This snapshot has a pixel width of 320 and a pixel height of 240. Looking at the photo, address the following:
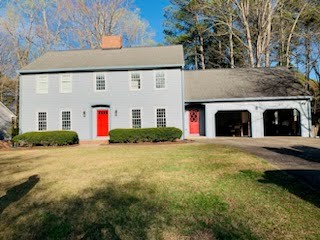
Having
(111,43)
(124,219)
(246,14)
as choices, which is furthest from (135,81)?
(246,14)

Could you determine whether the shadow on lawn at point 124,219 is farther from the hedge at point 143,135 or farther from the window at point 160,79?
the window at point 160,79

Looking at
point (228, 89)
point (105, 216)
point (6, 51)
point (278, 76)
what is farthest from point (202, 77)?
point (6, 51)

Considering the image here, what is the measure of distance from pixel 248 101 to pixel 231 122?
406cm

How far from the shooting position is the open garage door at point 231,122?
20906 millimetres

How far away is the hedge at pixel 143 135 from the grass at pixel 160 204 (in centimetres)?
754

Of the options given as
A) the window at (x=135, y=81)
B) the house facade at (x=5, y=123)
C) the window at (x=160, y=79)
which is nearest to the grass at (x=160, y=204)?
the window at (x=160, y=79)

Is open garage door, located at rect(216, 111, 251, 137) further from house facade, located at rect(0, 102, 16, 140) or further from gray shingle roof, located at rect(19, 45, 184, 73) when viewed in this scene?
house facade, located at rect(0, 102, 16, 140)

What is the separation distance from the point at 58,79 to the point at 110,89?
13.6ft

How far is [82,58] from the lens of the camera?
67.7 ft

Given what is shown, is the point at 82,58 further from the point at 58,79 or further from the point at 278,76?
the point at 278,76

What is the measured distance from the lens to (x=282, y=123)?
21875 mm

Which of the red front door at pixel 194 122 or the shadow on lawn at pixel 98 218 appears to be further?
the red front door at pixel 194 122

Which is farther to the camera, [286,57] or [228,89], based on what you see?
[286,57]

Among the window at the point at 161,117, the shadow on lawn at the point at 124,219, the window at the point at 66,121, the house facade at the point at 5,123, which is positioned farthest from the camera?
the house facade at the point at 5,123
